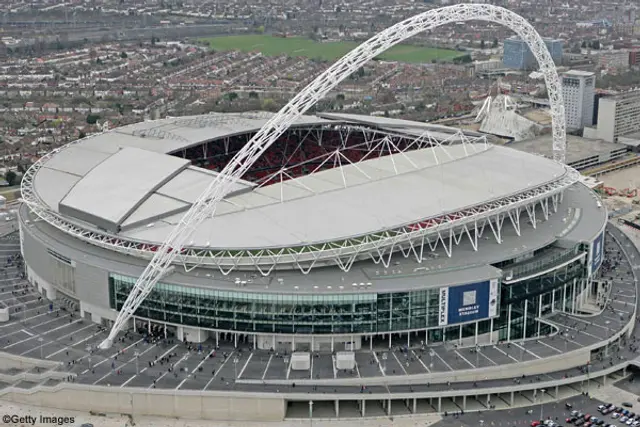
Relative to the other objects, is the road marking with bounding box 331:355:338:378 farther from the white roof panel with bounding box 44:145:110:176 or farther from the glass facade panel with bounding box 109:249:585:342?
the white roof panel with bounding box 44:145:110:176

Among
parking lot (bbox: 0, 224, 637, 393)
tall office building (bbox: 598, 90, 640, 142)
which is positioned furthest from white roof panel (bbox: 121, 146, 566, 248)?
tall office building (bbox: 598, 90, 640, 142)

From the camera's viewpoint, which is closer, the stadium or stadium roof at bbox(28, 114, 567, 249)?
the stadium

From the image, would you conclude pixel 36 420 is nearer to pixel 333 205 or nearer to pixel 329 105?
pixel 333 205

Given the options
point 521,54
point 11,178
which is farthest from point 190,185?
point 521,54

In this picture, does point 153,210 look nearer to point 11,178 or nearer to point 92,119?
point 11,178

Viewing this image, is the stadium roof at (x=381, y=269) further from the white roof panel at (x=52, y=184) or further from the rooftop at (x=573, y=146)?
the rooftop at (x=573, y=146)

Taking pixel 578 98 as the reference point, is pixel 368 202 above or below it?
above

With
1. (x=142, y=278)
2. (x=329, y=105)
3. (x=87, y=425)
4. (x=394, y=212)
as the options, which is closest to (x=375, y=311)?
(x=394, y=212)
